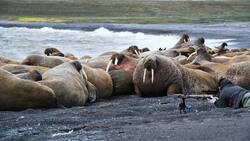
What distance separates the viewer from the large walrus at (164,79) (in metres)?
10.9

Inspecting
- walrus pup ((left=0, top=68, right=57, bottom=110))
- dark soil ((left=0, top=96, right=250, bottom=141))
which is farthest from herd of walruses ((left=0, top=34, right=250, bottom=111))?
dark soil ((left=0, top=96, right=250, bottom=141))

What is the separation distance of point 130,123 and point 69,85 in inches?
108

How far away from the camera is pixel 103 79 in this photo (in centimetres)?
1134

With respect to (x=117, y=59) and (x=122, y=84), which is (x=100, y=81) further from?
(x=117, y=59)

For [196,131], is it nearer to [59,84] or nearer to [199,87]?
[59,84]

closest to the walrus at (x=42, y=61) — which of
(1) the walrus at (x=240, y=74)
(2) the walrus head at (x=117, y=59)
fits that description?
(2) the walrus head at (x=117, y=59)

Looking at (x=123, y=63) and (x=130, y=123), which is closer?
(x=130, y=123)

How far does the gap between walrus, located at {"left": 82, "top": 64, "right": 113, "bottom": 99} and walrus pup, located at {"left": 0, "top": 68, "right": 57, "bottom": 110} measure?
2272 millimetres

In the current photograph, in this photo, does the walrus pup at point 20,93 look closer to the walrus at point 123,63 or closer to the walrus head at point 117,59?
the walrus at point 123,63

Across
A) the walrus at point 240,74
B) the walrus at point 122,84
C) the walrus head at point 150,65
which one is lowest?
the walrus at point 122,84

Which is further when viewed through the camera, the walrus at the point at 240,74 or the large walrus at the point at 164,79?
the large walrus at the point at 164,79

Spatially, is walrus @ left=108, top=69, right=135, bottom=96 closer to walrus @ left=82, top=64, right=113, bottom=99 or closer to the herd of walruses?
the herd of walruses

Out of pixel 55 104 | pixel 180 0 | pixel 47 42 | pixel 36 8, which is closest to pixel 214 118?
pixel 55 104

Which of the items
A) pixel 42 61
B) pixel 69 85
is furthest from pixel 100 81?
pixel 42 61
